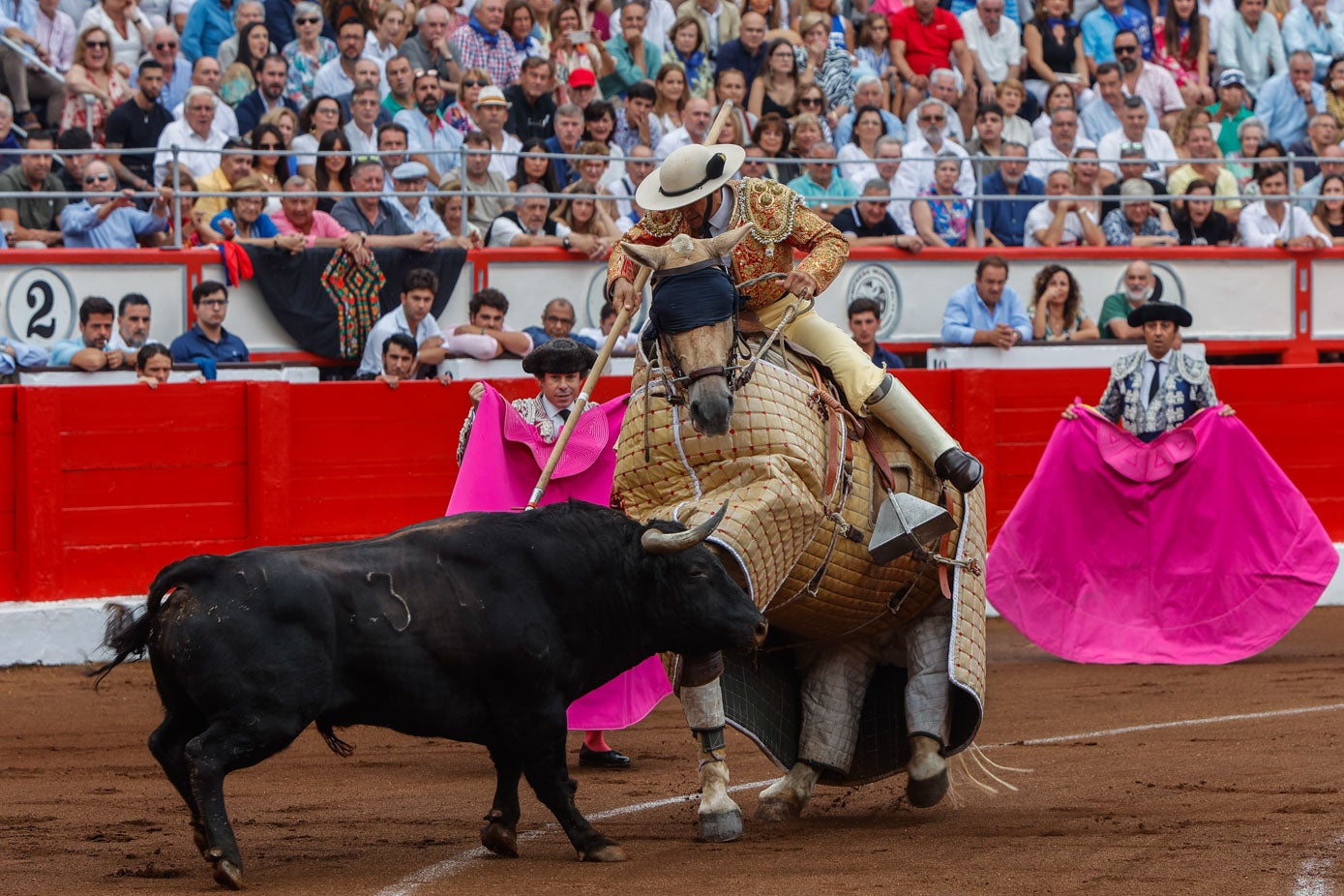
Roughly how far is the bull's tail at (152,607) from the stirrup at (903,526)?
1.86 m

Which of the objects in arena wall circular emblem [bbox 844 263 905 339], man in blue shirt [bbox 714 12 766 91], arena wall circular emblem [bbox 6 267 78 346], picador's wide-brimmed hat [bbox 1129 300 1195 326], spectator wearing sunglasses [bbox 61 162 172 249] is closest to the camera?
picador's wide-brimmed hat [bbox 1129 300 1195 326]

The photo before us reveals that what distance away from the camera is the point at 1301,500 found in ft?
30.9

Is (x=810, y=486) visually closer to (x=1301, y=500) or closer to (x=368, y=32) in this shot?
(x=1301, y=500)

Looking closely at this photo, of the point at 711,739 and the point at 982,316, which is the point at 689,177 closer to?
Result: the point at 711,739

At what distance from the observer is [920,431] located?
580 cm

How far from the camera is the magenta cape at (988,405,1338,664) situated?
934cm

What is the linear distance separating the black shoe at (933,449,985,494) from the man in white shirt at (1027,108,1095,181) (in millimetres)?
8083

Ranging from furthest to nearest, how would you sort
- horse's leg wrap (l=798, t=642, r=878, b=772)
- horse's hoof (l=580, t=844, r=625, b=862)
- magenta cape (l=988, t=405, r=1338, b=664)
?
magenta cape (l=988, t=405, r=1338, b=664) < horse's leg wrap (l=798, t=642, r=878, b=772) < horse's hoof (l=580, t=844, r=625, b=862)

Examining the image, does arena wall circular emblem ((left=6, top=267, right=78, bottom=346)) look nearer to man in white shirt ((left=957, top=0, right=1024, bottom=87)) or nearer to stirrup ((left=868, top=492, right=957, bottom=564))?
stirrup ((left=868, top=492, right=957, bottom=564))

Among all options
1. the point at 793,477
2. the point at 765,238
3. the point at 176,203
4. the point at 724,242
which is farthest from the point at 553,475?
the point at 176,203

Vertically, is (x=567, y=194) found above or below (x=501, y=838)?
above

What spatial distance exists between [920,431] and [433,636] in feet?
5.51

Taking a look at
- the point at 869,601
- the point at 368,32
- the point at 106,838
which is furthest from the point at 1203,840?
the point at 368,32

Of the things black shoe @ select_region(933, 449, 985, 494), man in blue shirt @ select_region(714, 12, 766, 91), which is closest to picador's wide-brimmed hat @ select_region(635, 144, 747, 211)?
black shoe @ select_region(933, 449, 985, 494)
